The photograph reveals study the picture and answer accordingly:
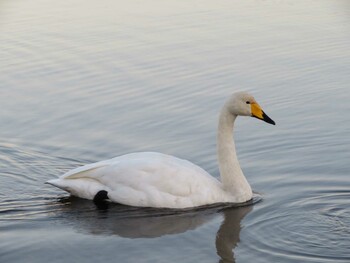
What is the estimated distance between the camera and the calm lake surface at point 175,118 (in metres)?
8.81

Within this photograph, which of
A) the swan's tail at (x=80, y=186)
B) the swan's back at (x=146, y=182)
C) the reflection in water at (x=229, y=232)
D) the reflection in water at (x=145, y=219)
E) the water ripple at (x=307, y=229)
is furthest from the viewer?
the swan's tail at (x=80, y=186)

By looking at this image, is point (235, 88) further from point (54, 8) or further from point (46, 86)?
point (54, 8)

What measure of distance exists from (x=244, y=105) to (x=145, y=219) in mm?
1628

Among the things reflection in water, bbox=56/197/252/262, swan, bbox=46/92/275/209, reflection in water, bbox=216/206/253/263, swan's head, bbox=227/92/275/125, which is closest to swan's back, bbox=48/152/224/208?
swan, bbox=46/92/275/209

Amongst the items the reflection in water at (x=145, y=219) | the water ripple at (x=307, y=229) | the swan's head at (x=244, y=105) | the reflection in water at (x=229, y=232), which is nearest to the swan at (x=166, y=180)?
the swan's head at (x=244, y=105)

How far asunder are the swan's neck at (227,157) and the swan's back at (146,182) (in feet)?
→ 0.43

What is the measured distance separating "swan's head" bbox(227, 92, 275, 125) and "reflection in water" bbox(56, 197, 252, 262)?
3.20 feet

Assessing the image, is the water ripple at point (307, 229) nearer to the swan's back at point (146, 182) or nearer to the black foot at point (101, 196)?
the swan's back at point (146, 182)

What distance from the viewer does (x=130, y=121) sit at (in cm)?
1236

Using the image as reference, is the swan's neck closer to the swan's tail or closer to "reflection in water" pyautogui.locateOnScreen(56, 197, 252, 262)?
"reflection in water" pyautogui.locateOnScreen(56, 197, 252, 262)

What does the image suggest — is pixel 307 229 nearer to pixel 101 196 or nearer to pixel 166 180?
pixel 166 180

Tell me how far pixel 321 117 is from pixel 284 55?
3089 millimetres

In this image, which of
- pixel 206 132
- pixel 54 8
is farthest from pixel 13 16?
pixel 206 132

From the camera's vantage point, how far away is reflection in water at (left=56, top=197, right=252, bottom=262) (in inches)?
356
